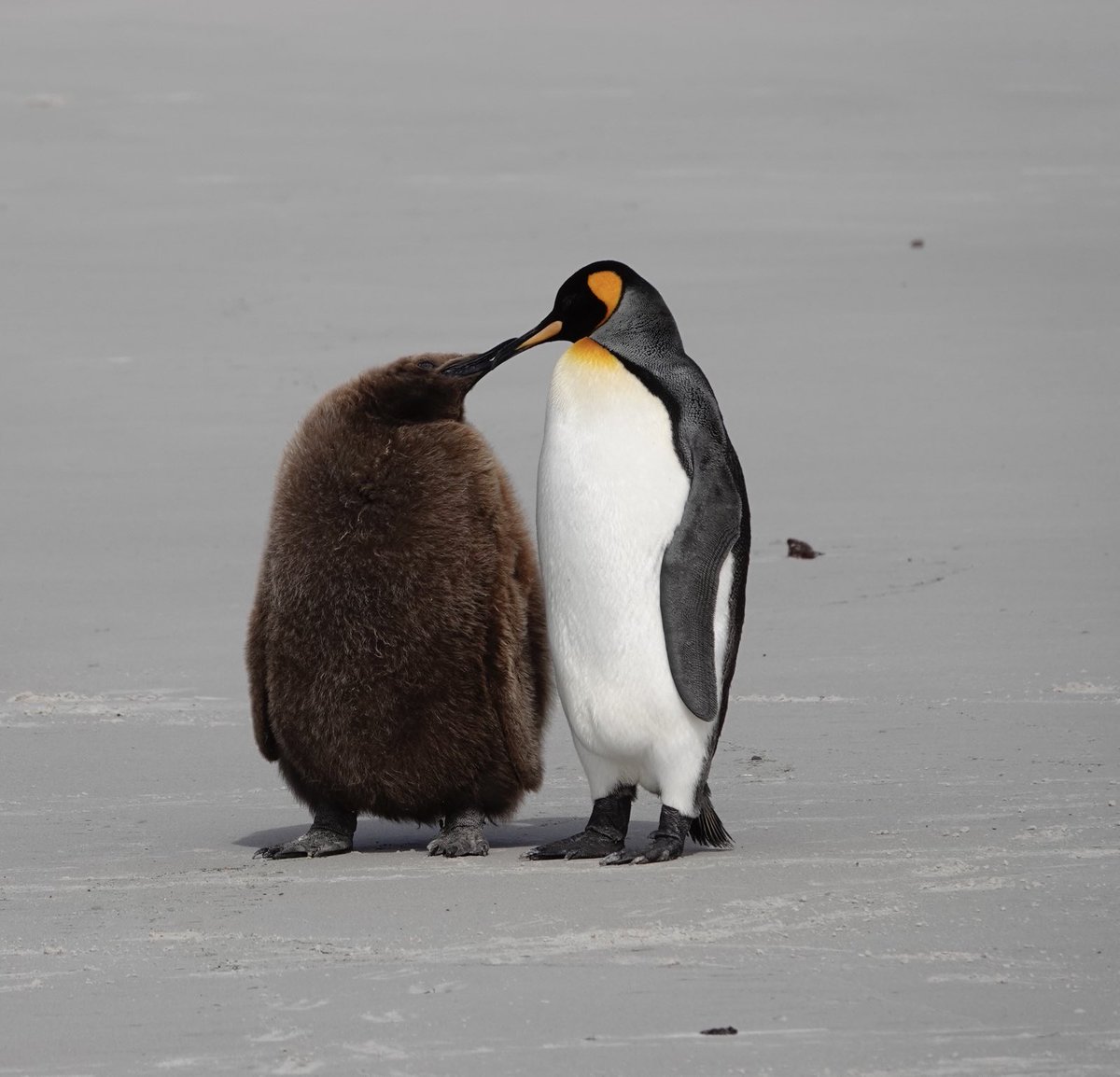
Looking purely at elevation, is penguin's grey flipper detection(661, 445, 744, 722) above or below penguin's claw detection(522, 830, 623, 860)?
above

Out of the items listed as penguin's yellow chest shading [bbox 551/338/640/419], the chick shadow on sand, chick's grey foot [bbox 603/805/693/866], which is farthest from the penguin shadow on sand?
penguin's yellow chest shading [bbox 551/338/640/419]

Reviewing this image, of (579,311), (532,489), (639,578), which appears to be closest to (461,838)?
(639,578)

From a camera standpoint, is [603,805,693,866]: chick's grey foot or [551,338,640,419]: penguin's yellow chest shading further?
[551,338,640,419]: penguin's yellow chest shading

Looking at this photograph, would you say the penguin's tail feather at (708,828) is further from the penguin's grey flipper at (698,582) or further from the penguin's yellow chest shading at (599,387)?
the penguin's yellow chest shading at (599,387)

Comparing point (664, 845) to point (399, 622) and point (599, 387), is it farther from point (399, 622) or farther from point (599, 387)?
→ point (599, 387)

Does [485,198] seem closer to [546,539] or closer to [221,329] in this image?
[221,329]

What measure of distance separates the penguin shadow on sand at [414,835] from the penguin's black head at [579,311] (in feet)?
3.31

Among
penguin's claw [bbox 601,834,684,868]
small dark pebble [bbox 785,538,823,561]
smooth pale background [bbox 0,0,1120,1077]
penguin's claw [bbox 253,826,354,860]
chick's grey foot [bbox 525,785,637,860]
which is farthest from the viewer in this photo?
small dark pebble [bbox 785,538,823,561]

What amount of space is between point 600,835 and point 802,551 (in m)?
3.27

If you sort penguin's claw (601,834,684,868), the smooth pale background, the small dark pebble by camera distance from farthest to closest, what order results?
the small dark pebble, penguin's claw (601,834,684,868), the smooth pale background

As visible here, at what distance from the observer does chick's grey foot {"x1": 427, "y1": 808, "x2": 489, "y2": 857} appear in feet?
15.2

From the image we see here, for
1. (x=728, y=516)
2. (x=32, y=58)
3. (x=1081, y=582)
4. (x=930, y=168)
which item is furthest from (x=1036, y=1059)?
(x=32, y=58)

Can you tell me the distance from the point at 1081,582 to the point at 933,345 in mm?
4004

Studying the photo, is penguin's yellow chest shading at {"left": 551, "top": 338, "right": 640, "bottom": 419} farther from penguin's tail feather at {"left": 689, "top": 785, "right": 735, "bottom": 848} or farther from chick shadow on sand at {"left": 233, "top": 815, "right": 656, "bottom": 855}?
chick shadow on sand at {"left": 233, "top": 815, "right": 656, "bottom": 855}
